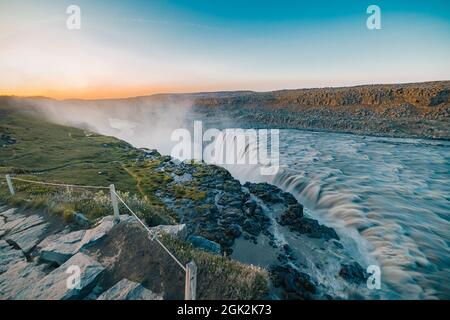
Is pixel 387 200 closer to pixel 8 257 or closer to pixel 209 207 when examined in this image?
pixel 209 207

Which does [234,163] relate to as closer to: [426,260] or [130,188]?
[130,188]

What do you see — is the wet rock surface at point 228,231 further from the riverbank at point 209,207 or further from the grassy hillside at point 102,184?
the grassy hillside at point 102,184

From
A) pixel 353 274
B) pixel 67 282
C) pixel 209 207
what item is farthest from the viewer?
pixel 209 207

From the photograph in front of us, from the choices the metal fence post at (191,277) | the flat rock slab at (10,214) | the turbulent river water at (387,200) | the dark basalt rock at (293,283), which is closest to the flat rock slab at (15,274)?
the flat rock slab at (10,214)

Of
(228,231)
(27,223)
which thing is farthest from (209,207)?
(27,223)

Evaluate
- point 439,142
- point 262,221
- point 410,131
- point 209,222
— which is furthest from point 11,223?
point 410,131

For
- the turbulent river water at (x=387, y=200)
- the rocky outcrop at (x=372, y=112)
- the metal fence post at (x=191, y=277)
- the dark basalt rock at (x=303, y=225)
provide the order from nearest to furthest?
the metal fence post at (x=191, y=277) → the turbulent river water at (x=387, y=200) → the dark basalt rock at (x=303, y=225) → the rocky outcrop at (x=372, y=112)
